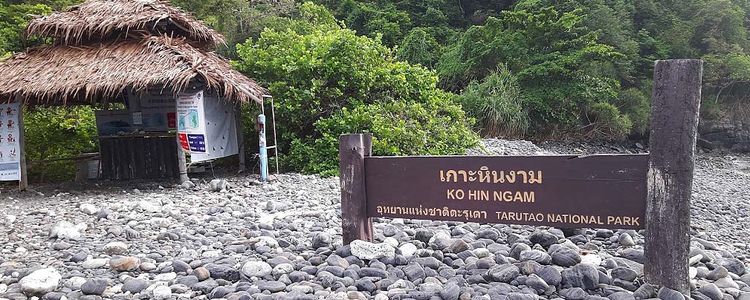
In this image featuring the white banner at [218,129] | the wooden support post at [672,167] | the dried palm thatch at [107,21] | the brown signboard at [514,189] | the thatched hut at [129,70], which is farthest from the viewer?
the white banner at [218,129]

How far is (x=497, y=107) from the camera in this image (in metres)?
20.2

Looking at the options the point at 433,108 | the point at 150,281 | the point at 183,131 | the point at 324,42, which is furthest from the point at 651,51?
the point at 150,281

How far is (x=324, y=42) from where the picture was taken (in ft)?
41.6

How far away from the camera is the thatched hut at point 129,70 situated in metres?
9.20

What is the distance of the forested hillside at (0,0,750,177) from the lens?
40.1 feet

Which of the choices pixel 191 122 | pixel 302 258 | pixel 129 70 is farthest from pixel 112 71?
pixel 302 258

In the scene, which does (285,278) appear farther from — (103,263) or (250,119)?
(250,119)

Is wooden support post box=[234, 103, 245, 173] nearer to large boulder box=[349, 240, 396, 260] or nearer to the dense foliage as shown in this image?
the dense foliage

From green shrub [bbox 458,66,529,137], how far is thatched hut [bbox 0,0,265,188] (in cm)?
1087

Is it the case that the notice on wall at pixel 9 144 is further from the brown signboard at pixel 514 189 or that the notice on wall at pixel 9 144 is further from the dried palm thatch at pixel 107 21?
the brown signboard at pixel 514 189

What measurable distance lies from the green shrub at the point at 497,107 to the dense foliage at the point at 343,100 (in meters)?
7.36

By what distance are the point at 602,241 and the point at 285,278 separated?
3208mm

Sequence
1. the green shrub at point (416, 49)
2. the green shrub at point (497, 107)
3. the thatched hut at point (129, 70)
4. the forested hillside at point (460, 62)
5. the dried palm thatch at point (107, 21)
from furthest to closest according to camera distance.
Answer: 1. the green shrub at point (416, 49)
2. the green shrub at point (497, 107)
3. the forested hillside at point (460, 62)
4. the dried palm thatch at point (107, 21)
5. the thatched hut at point (129, 70)

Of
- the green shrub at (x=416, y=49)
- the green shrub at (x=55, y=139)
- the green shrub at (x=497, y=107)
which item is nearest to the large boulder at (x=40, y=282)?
the green shrub at (x=55, y=139)
